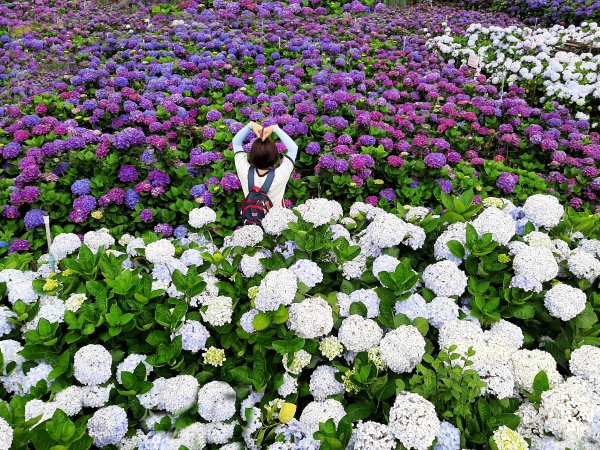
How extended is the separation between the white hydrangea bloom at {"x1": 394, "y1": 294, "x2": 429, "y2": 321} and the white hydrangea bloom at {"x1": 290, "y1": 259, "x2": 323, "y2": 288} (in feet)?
1.03

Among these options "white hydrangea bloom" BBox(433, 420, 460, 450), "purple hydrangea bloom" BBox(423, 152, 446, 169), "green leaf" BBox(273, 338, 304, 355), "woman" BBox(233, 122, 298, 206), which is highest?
"green leaf" BBox(273, 338, 304, 355)

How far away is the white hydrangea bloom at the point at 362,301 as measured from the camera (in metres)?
1.73

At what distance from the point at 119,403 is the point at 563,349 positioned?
62.3 inches

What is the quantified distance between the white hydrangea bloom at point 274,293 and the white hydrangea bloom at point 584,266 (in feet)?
3.82

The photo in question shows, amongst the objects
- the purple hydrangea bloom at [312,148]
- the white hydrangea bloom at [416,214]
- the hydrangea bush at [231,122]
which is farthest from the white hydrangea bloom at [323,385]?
the purple hydrangea bloom at [312,148]

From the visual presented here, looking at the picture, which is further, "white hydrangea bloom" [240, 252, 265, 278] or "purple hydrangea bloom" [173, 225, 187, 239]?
"purple hydrangea bloom" [173, 225, 187, 239]

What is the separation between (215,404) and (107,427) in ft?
1.08

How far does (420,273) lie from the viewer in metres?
1.94

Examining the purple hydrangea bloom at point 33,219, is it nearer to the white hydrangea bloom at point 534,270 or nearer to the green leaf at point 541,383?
the white hydrangea bloom at point 534,270

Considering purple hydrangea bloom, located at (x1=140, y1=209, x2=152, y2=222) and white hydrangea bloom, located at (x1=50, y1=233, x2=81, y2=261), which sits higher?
white hydrangea bloom, located at (x1=50, y1=233, x2=81, y2=261)

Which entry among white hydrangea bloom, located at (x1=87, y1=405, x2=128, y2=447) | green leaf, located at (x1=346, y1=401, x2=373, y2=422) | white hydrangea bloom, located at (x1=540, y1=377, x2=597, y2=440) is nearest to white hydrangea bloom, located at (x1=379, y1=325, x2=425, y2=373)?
green leaf, located at (x1=346, y1=401, x2=373, y2=422)

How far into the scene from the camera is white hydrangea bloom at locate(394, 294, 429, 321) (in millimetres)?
1683

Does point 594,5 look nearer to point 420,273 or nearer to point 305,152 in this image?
point 305,152

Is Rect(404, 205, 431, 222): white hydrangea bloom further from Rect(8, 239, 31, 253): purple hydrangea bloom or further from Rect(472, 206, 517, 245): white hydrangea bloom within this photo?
Rect(8, 239, 31, 253): purple hydrangea bloom
